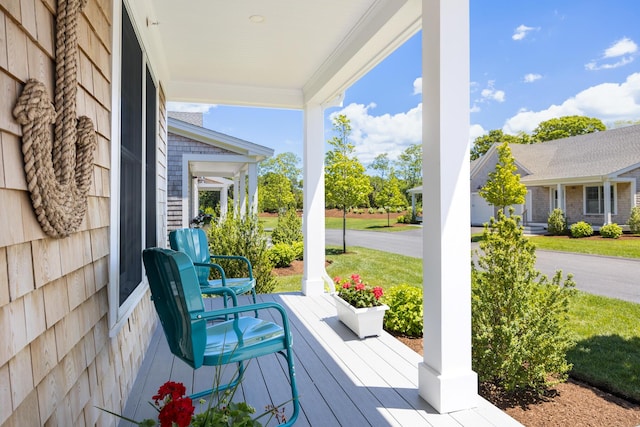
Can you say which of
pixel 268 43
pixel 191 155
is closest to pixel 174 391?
pixel 268 43

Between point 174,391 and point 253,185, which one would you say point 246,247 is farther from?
point 174,391

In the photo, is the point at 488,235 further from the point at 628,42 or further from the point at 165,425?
the point at 628,42

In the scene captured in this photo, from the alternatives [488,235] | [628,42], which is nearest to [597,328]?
[488,235]

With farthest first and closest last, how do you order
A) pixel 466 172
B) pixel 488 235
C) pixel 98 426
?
pixel 488 235 < pixel 466 172 < pixel 98 426

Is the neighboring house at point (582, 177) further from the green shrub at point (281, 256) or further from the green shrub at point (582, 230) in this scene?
the green shrub at point (281, 256)

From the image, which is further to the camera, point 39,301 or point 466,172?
point 466,172

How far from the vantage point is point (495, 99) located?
125ft

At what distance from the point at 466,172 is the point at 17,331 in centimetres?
209

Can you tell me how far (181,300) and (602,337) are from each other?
452 cm

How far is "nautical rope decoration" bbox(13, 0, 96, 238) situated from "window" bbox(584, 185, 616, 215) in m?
15.9

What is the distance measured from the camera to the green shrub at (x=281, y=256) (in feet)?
29.0

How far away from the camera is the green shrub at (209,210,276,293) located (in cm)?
591

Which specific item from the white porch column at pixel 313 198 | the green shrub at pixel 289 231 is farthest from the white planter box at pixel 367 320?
the green shrub at pixel 289 231

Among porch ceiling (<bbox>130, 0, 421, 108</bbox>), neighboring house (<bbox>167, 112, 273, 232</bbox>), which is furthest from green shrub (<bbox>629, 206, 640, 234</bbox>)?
porch ceiling (<bbox>130, 0, 421, 108</bbox>)
